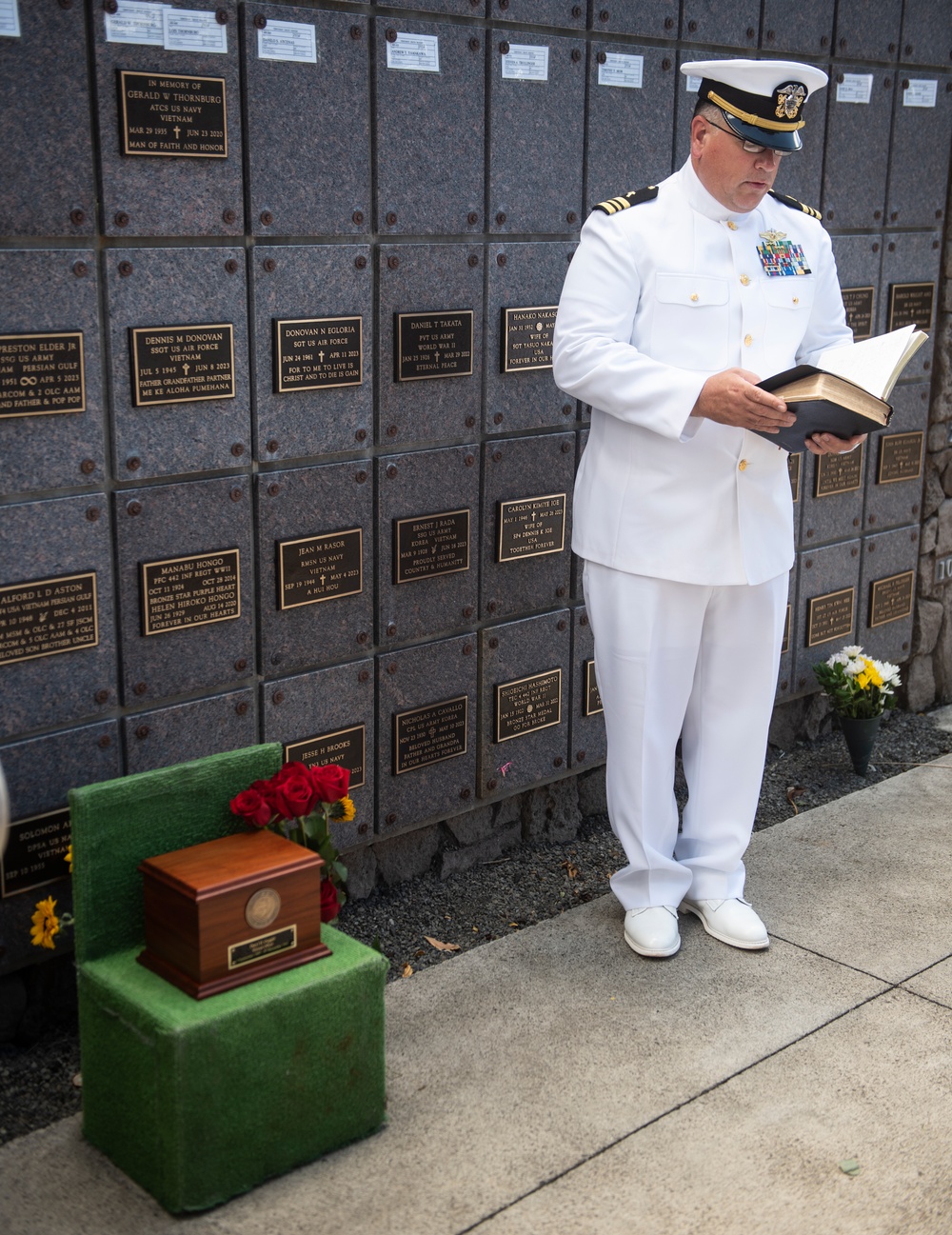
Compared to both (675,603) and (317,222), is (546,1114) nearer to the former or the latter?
(675,603)

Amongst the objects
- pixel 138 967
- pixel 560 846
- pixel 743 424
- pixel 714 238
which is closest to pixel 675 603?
pixel 743 424

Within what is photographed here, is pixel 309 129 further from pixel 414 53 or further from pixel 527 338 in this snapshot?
pixel 527 338

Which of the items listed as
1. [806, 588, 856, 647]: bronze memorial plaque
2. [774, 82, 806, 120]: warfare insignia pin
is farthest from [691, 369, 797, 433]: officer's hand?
[806, 588, 856, 647]: bronze memorial plaque

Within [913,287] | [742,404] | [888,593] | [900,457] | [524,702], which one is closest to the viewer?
[742,404]

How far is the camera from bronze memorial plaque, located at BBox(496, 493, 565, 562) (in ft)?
12.0

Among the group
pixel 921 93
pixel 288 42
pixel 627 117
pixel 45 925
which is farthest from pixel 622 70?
pixel 45 925

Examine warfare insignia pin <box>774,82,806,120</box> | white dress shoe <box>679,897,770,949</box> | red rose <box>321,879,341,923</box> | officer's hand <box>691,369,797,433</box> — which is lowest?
white dress shoe <box>679,897,770,949</box>

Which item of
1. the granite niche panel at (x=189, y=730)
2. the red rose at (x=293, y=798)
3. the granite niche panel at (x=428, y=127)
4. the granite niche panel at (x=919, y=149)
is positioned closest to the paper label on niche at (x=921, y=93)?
the granite niche panel at (x=919, y=149)

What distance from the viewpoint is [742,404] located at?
2930mm

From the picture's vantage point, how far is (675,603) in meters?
3.24

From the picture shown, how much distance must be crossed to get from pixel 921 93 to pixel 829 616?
1.63m

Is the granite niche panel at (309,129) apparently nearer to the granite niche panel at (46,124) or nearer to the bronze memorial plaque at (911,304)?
the granite niche panel at (46,124)

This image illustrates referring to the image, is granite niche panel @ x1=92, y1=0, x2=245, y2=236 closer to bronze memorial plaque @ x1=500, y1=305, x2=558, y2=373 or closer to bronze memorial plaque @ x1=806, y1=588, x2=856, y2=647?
bronze memorial plaque @ x1=500, y1=305, x2=558, y2=373

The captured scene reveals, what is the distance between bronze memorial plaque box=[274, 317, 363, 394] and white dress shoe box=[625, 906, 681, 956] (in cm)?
137
